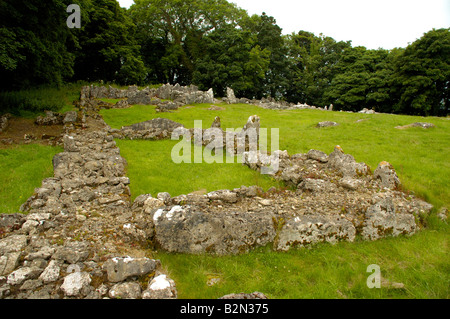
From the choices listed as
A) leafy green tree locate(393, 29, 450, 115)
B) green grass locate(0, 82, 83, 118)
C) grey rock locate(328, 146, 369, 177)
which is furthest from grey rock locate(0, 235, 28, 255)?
leafy green tree locate(393, 29, 450, 115)

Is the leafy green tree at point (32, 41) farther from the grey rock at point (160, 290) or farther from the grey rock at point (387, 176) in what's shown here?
the grey rock at point (387, 176)

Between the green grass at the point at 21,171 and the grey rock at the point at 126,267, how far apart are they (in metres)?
5.33

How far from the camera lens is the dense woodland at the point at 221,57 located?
749 inches

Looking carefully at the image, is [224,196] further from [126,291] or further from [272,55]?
[272,55]

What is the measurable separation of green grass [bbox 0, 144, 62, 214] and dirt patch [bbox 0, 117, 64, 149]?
0.93 metres

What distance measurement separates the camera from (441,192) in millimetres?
9938

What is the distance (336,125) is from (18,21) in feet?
78.9

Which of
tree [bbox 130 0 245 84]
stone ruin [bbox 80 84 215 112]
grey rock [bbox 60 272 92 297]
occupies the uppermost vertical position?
tree [bbox 130 0 245 84]

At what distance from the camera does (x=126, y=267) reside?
505cm

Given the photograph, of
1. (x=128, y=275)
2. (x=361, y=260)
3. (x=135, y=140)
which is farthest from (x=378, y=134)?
(x=128, y=275)

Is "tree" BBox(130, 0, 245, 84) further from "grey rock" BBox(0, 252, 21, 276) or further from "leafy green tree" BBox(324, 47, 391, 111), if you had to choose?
"grey rock" BBox(0, 252, 21, 276)

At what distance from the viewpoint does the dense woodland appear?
749 inches

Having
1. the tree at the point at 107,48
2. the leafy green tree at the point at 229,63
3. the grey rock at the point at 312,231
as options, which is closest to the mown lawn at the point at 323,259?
the grey rock at the point at 312,231

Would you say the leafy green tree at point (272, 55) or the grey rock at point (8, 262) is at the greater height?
the leafy green tree at point (272, 55)
